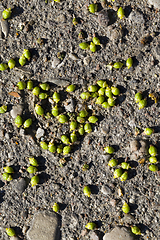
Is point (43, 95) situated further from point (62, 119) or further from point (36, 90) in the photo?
point (62, 119)

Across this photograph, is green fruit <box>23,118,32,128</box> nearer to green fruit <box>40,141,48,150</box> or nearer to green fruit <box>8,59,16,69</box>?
green fruit <box>40,141,48,150</box>

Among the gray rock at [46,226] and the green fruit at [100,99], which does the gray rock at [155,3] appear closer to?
the green fruit at [100,99]

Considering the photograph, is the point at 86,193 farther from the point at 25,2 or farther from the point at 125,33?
the point at 25,2

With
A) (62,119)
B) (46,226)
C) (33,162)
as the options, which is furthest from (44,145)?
(46,226)

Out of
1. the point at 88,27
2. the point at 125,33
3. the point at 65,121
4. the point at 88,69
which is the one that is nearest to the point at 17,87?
the point at 65,121

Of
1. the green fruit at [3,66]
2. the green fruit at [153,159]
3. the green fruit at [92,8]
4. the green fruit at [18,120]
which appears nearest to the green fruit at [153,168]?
the green fruit at [153,159]
